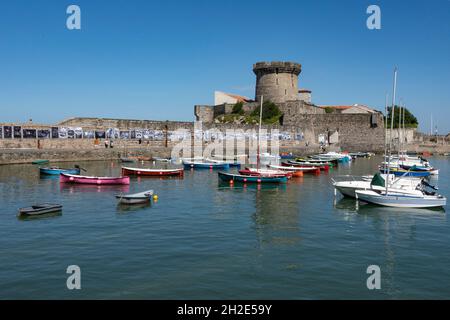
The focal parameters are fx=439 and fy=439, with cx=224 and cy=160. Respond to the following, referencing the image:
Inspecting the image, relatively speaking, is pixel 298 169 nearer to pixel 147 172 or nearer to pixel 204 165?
pixel 204 165

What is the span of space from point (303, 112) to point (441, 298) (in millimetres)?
61676

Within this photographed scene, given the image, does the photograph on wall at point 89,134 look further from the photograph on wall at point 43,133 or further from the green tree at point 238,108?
the green tree at point 238,108

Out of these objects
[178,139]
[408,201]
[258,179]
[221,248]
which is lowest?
[221,248]

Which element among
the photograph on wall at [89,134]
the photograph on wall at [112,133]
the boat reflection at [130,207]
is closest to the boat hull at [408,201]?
the boat reflection at [130,207]

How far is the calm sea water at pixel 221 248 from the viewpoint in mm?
10234

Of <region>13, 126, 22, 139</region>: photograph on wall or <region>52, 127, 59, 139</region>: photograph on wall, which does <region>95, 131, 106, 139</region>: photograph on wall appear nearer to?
<region>52, 127, 59, 139</region>: photograph on wall

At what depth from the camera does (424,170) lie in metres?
35.2

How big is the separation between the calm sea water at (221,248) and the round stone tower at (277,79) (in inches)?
2033

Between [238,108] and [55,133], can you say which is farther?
[238,108]

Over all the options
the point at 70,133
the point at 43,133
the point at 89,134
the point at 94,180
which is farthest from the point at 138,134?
the point at 94,180

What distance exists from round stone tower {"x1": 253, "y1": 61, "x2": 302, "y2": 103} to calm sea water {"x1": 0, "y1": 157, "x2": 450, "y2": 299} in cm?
5163

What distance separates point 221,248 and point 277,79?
203ft

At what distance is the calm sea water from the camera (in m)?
10.2

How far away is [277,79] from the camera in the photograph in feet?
238
